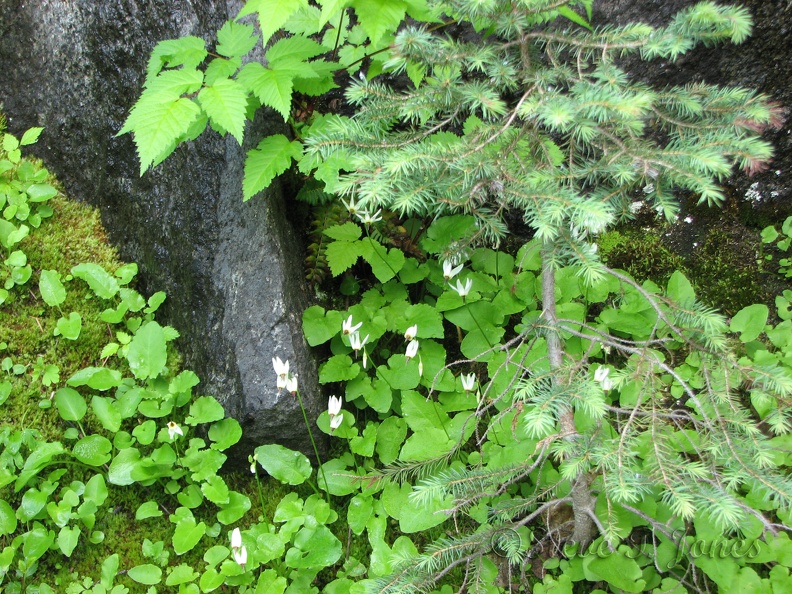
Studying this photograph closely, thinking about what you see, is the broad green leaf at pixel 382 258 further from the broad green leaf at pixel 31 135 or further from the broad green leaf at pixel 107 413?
the broad green leaf at pixel 31 135

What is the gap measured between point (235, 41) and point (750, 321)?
279 cm

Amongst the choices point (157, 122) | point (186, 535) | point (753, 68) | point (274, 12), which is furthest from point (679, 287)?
point (186, 535)

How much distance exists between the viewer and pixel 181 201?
119 inches

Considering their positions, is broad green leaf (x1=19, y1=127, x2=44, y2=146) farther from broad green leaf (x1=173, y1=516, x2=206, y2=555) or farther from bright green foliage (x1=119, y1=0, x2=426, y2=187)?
broad green leaf (x1=173, y1=516, x2=206, y2=555)

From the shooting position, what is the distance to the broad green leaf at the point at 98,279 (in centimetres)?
303

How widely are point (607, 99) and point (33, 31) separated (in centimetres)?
320

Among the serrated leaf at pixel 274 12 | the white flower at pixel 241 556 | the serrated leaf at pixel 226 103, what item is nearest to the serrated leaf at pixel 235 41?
the serrated leaf at pixel 226 103

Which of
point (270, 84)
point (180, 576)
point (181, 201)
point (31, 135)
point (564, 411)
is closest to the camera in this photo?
point (564, 411)

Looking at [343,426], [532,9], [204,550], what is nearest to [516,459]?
[343,426]

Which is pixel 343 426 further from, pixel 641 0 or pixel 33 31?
pixel 33 31

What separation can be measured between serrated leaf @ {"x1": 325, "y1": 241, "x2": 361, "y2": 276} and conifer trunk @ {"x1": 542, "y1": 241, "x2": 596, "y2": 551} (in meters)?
1.15

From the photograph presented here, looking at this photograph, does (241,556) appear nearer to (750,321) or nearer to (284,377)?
(284,377)

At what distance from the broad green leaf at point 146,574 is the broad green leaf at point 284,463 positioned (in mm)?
623

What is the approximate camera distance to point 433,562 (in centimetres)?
203
